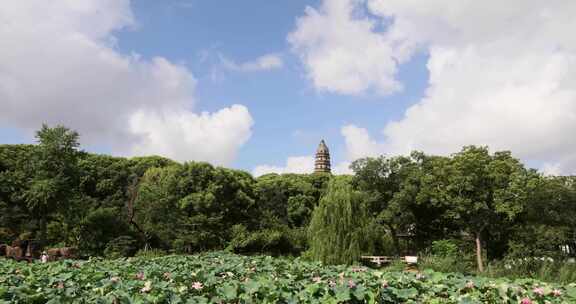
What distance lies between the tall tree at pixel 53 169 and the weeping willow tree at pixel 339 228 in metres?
13.6

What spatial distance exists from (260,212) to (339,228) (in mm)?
14690

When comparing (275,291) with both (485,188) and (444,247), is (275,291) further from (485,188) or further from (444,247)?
(444,247)

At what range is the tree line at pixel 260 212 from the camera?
2380 centimetres

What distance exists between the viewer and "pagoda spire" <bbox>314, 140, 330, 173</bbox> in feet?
315

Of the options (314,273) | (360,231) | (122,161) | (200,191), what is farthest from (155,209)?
(314,273)

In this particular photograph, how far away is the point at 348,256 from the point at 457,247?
520 inches

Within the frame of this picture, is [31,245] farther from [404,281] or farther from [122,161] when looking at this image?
[404,281]

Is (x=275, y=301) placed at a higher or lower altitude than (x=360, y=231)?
lower

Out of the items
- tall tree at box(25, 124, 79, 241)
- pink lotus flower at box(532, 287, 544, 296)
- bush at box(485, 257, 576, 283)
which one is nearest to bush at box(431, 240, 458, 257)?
bush at box(485, 257, 576, 283)

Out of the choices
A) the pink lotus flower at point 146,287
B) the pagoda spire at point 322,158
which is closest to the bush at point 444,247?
the pink lotus flower at point 146,287

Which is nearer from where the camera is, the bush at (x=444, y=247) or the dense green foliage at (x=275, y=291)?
the dense green foliage at (x=275, y=291)

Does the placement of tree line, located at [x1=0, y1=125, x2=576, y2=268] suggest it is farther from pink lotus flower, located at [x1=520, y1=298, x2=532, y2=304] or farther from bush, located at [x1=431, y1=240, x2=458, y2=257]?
pink lotus flower, located at [x1=520, y1=298, x2=532, y2=304]

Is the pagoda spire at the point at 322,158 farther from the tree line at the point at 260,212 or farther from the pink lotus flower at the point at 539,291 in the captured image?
the pink lotus flower at the point at 539,291

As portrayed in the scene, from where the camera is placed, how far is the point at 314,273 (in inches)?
271
